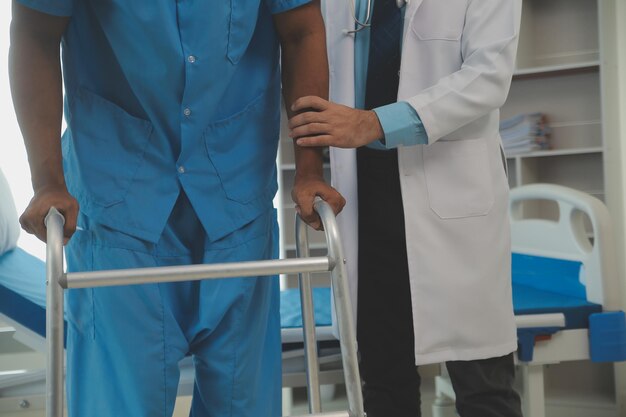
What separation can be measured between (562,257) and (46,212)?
1.96m

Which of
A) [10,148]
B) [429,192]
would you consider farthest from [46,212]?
[10,148]

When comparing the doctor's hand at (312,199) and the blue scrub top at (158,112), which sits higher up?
the blue scrub top at (158,112)

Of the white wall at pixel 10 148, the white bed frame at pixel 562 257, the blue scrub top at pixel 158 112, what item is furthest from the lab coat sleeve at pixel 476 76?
the white wall at pixel 10 148

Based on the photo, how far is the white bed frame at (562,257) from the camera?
2.06 m

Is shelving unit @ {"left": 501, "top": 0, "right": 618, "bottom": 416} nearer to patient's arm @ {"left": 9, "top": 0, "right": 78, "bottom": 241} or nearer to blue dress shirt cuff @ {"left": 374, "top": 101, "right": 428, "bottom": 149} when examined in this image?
blue dress shirt cuff @ {"left": 374, "top": 101, "right": 428, "bottom": 149}

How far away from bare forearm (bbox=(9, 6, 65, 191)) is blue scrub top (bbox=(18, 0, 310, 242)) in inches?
2.0

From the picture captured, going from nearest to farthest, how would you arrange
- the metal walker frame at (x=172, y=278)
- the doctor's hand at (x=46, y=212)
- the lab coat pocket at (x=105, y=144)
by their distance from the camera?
1. the metal walker frame at (x=172, y=278)
2. the doctor's hand at (x=46, y=212)
3. the lab coat pocket at (x=105, y=144)

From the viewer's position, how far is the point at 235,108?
117 centimetres

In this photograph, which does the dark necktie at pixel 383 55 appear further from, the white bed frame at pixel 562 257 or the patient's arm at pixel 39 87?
the white bed frame at pixel 562 257

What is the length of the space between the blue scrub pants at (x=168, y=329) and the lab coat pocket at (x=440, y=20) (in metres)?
0.56

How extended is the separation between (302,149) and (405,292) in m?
0.51

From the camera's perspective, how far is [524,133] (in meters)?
3.53

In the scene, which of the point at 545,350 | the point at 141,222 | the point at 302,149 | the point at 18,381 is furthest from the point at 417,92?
the point at 18,381

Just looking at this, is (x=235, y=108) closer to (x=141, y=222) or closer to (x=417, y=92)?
(x=141, y=222)
